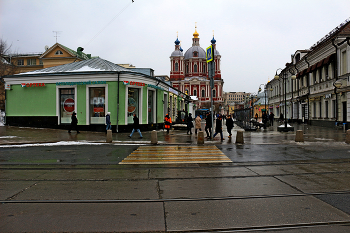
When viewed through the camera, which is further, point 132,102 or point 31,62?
point 31,62

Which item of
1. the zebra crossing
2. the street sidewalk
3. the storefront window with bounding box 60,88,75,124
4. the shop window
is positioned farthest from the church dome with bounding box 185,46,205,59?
the zebra crossing

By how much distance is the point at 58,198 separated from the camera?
236 inches

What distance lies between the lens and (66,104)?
24266mm

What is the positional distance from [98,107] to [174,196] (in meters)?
18.7

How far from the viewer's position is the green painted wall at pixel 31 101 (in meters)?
24.4

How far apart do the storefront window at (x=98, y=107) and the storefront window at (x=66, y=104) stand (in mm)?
1825

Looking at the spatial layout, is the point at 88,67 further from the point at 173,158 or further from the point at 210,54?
the point at 173,158

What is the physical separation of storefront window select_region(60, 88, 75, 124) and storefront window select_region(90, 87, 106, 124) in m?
1.83

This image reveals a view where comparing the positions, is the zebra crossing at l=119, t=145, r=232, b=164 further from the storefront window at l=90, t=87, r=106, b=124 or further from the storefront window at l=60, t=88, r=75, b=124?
the storefront window at l=60, t=88, r=75, b=124

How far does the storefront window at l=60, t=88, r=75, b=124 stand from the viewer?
79.4 feet

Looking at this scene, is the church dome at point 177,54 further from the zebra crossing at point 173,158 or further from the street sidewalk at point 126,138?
the zebra crossing at point 173,158

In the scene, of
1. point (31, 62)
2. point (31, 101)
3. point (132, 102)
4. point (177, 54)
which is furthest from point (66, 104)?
point (177, 54)

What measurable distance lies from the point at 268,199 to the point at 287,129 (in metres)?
21.9

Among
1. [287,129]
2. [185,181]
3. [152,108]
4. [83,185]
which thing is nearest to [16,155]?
[83,185]
